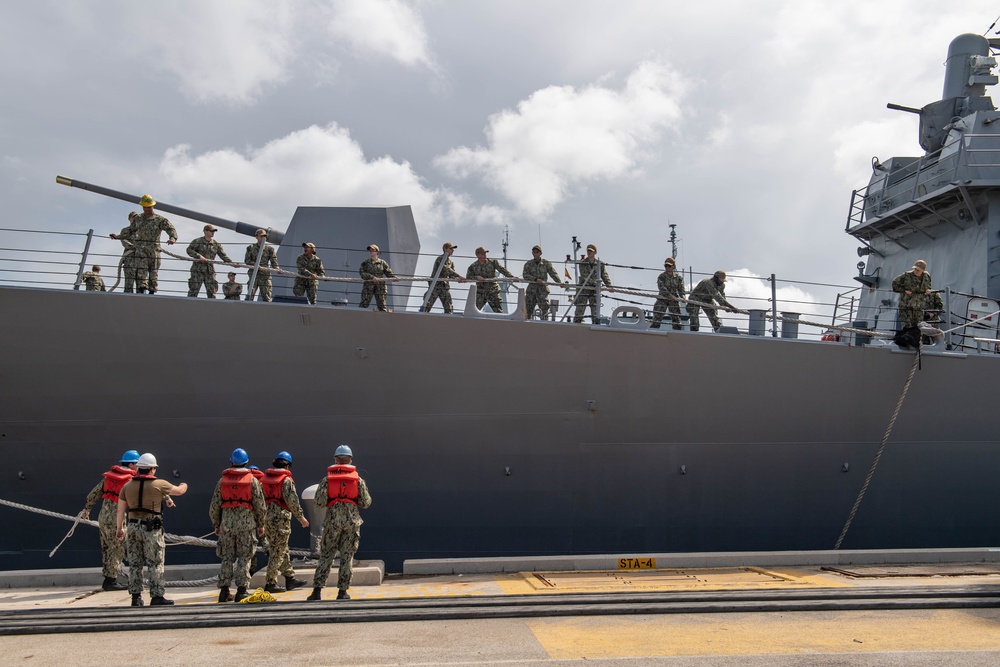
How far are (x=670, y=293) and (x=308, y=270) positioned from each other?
4395 millimetres

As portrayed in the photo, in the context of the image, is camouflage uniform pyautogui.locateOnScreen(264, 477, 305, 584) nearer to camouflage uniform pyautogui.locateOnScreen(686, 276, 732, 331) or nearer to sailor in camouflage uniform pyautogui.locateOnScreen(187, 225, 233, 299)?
sailor in camouflage uniform pyautogui.locateOnScreen(187, 225, 233, 299)

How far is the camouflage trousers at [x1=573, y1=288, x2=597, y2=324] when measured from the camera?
9.53 meters

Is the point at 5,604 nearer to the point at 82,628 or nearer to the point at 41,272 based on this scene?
the point at 82,628

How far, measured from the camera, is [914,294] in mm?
10227

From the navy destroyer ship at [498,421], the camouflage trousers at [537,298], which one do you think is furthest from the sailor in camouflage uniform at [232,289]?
the camouflage trousers at [537,298]

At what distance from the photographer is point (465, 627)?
16.1 feet

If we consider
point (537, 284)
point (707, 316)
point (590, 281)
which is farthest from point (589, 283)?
point (707, 316)

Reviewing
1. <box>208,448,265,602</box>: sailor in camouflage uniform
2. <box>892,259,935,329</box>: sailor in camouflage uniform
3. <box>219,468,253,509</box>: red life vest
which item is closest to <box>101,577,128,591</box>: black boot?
<box>208,448,265,602</box>: sailor in camouflage uniform

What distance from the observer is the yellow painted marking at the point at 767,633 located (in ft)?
14.1

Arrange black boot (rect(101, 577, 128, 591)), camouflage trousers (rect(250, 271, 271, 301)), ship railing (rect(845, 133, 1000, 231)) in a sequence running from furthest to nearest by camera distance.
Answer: ship railing (rect(845, 133, 1000, 231)) → camouflage trousers (rect(250, 271, 271, 301)) → black boot (rect(101, 577, 128, 591))

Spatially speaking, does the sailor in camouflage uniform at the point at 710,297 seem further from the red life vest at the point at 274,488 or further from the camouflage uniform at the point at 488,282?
the red life vest at the point at 274,488

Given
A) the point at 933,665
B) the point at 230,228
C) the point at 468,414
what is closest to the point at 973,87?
the point at 468,414

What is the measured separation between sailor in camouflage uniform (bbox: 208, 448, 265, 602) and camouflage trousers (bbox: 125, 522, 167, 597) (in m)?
0.45

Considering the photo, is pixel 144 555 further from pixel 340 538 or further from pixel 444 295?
pixel 444 295
